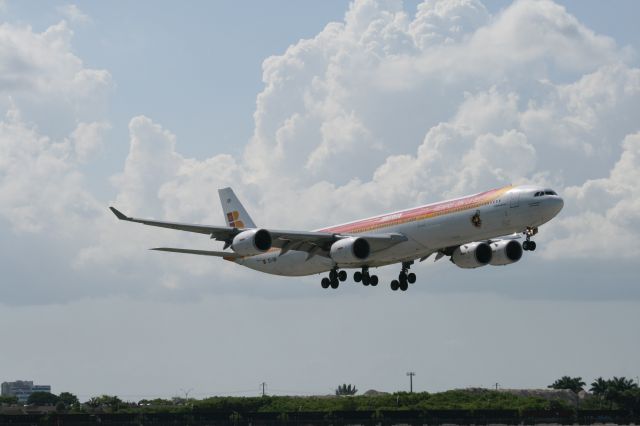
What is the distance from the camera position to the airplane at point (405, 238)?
2997 inches

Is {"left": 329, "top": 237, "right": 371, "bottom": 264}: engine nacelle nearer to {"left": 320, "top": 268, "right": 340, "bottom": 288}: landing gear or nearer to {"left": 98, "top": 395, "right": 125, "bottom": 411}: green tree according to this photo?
{"left": 320, "top": 268, "right": 340, "bottom": 288}: landing gear

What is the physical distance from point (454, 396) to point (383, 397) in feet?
31.0

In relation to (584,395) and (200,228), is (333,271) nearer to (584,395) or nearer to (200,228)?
(200,228)

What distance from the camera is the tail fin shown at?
108 metres

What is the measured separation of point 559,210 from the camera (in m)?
75.9

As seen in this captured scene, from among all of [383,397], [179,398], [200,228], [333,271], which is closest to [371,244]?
[333,271]

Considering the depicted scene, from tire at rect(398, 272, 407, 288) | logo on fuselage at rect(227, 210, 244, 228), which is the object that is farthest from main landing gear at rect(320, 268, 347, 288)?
logo on fuselage at rect(227, 210, 244, 228)

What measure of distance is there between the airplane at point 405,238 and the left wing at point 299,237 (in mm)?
75

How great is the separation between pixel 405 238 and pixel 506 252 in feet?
33.9

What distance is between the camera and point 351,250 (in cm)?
8344

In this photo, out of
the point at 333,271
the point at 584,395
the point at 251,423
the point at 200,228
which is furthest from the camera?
the point at 584,395

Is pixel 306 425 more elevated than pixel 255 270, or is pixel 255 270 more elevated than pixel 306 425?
pixel 255 270

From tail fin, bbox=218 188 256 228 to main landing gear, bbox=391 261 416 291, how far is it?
20.1m

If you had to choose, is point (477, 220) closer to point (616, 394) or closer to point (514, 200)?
point (514, 200)
